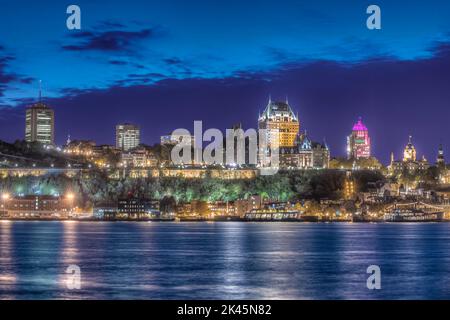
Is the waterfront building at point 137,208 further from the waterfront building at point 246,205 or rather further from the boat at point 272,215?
the boat at point 272,215

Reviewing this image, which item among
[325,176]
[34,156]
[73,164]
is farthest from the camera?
[34,156]

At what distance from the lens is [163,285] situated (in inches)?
1453

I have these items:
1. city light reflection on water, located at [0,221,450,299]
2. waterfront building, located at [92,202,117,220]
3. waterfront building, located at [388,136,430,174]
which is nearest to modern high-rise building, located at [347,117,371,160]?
waterfront building, located at [388,136,430,174]

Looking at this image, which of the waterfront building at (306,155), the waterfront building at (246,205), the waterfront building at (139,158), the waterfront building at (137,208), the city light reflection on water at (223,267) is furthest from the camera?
the waterfront building at (139,158)

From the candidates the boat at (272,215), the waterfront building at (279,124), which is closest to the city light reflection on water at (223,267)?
the boat at (272,215)

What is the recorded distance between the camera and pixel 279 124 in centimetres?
17712

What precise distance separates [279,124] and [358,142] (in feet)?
72.2

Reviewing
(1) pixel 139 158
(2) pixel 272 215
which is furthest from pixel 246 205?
(1) pixel 139 158

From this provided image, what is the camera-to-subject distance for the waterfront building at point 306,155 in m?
156

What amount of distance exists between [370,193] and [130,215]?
32331 mm

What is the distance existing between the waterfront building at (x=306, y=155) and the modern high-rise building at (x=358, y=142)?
30610mm

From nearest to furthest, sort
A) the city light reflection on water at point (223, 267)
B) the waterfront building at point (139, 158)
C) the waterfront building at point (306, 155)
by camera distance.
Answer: the city light reflection on water at point (223, 267)
the waterfront building at point (306, 155)
the waterfront building at point (139, 158)
